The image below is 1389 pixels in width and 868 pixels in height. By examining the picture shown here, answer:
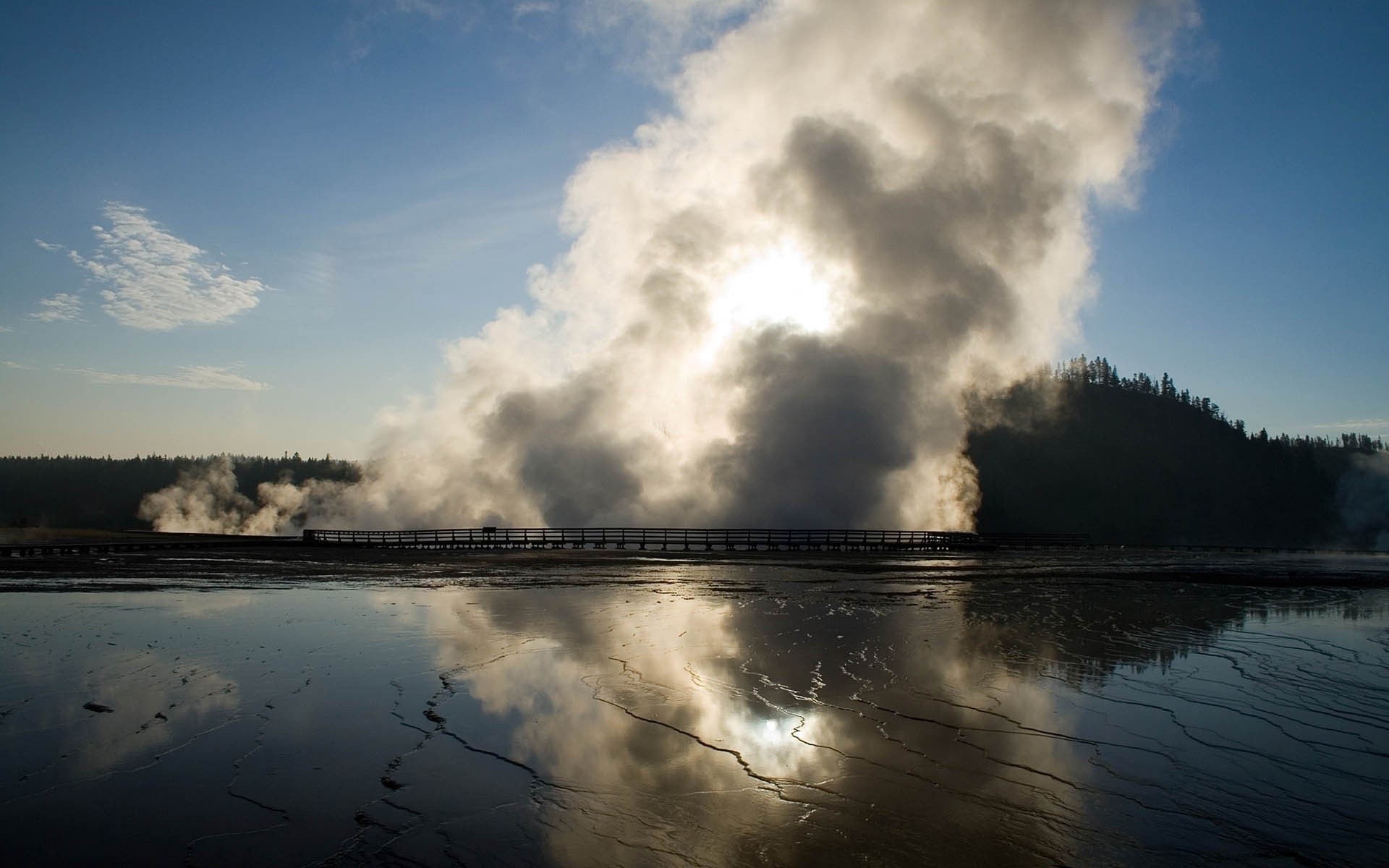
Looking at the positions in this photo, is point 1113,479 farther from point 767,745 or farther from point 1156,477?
point 767,745

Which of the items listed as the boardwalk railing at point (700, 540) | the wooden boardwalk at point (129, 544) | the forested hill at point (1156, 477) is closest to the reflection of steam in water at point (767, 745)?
the boardwalk railing at point (700, 540)

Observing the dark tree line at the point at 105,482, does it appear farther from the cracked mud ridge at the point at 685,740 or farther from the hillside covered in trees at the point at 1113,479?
the cracked mud ridge at the point at 685,740

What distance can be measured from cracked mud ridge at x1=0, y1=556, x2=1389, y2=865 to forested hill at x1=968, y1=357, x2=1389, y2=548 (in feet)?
299

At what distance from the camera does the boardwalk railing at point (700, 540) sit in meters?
46.9

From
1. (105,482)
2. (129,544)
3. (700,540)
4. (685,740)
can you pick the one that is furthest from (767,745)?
(105,482)

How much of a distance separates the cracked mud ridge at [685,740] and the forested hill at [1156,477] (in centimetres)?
9128

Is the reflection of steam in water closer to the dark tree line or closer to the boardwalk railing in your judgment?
the boardwalk railing

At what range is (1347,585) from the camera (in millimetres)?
28547

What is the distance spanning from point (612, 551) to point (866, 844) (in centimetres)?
3884

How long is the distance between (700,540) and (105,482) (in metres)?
134

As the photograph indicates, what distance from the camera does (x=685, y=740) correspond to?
26.8ft

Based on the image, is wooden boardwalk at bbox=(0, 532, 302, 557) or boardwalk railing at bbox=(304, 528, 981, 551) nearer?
wooden boardwalk at bbox=(0, 532, 302, 557)

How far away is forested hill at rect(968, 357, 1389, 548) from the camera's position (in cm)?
11775

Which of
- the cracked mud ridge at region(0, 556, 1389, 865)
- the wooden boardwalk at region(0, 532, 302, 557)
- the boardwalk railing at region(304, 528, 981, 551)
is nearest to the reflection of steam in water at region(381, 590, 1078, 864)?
the cracked mud ridge at region(0, 556, 1389, 865)
